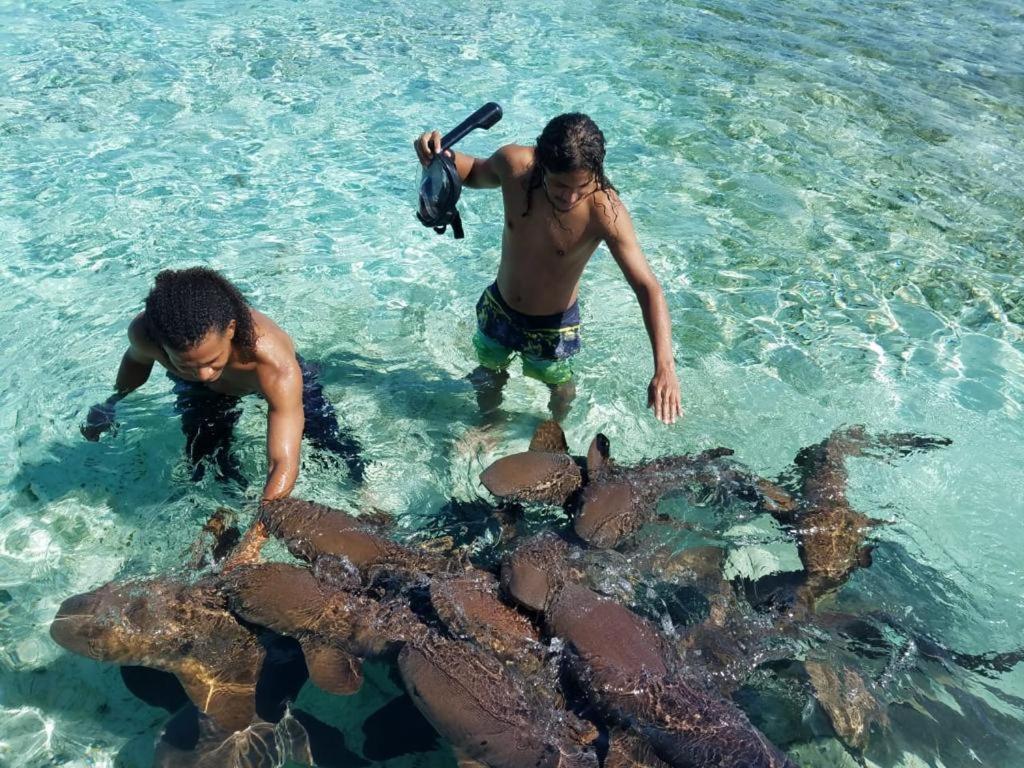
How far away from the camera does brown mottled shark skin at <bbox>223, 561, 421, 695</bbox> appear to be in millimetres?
2854

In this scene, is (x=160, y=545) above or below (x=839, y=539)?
below

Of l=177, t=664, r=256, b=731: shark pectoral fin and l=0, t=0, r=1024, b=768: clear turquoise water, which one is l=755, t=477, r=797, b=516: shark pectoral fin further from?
l=177, t=664, r=256, b=731: shark pectoral fin

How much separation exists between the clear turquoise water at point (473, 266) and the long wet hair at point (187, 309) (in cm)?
124

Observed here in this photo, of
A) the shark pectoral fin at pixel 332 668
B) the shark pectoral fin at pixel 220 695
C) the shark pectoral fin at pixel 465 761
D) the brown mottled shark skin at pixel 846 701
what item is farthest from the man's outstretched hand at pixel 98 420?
the brown mottled shark skin at pixel 846 701

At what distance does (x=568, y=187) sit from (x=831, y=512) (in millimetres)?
2041

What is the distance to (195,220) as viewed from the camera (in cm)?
644

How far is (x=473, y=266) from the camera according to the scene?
617cm

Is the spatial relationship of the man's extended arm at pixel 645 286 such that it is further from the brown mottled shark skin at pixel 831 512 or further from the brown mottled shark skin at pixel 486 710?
the brown mottled shark skin at pixel 486 710

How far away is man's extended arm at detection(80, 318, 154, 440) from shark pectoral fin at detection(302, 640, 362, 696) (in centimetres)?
164

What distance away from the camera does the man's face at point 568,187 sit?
3504 mm

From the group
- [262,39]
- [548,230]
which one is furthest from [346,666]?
[262,39]

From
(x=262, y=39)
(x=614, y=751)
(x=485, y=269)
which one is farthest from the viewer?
(x=262, y=39)

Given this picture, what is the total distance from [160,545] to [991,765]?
145 inches

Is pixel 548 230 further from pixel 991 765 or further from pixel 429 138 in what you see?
pixel 991 765
